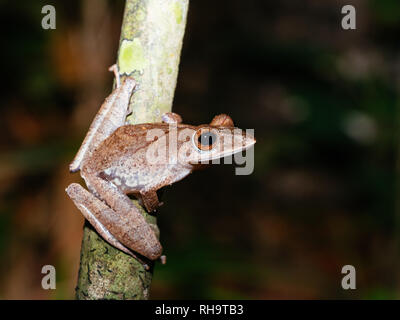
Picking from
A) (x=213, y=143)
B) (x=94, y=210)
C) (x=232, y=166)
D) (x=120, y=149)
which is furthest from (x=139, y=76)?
(x=232, y=166)

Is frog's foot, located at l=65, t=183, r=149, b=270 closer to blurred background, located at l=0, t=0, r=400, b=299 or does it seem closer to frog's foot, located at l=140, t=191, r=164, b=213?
frog's foot, located at l=140, t=191, r=164, b=213

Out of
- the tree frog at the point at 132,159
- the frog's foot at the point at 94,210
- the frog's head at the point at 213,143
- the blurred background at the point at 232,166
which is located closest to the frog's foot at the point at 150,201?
the tree frog at the point at 132,159

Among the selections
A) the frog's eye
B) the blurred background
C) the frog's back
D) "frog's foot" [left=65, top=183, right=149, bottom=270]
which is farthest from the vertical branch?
the blurred background

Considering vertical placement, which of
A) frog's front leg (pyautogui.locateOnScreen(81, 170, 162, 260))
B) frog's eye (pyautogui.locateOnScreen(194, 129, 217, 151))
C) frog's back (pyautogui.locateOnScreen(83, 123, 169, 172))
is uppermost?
frog's eye (pyautogui.locateOnScreen(194, 129, 217, 151))

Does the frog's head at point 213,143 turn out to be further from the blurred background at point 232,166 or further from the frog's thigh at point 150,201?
the blurred background at point 232,166

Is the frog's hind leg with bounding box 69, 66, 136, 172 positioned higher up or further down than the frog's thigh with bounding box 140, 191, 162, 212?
higher up

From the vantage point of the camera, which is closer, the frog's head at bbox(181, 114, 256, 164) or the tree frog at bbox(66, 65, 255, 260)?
the tree frog at bbox(66, 65, 255, 260)
